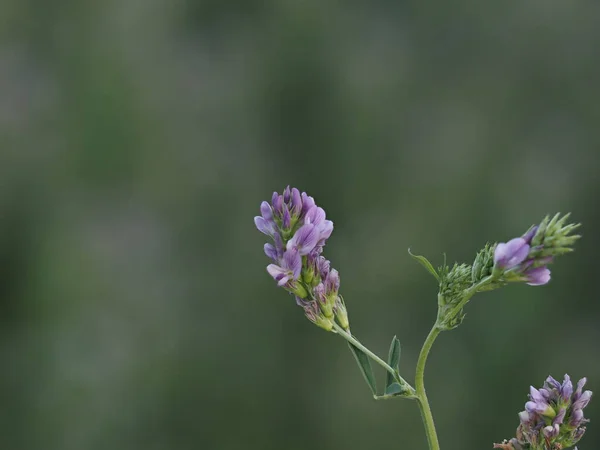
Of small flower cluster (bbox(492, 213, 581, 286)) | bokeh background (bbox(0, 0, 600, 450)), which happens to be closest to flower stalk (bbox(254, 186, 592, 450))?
small flower cluster (bbox(492, 213, 581, 286))

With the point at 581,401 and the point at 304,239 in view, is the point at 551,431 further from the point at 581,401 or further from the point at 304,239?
the point at 304,239

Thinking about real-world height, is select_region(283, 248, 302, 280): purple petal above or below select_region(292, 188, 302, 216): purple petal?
below

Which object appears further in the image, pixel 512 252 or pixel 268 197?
pixel 268 197

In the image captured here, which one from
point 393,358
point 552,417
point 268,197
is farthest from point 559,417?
point 268,197

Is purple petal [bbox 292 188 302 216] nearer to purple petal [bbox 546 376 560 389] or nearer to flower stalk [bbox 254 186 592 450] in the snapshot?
flower stalk [bbox 254 186 592 450]

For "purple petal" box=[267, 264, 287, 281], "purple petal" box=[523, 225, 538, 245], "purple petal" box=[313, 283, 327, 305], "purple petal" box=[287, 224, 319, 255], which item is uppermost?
"purple petal" box=[287, 224, 319, 255]

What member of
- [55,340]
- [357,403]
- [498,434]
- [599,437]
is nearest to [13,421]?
[55,340]

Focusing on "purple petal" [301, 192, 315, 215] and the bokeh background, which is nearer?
"purple petal" [301, 192, 315, 215]

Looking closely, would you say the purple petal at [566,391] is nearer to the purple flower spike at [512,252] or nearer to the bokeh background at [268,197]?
the purple flower spike at [512,252]

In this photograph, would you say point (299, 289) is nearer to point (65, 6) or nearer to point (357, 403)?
point (357, 403)
